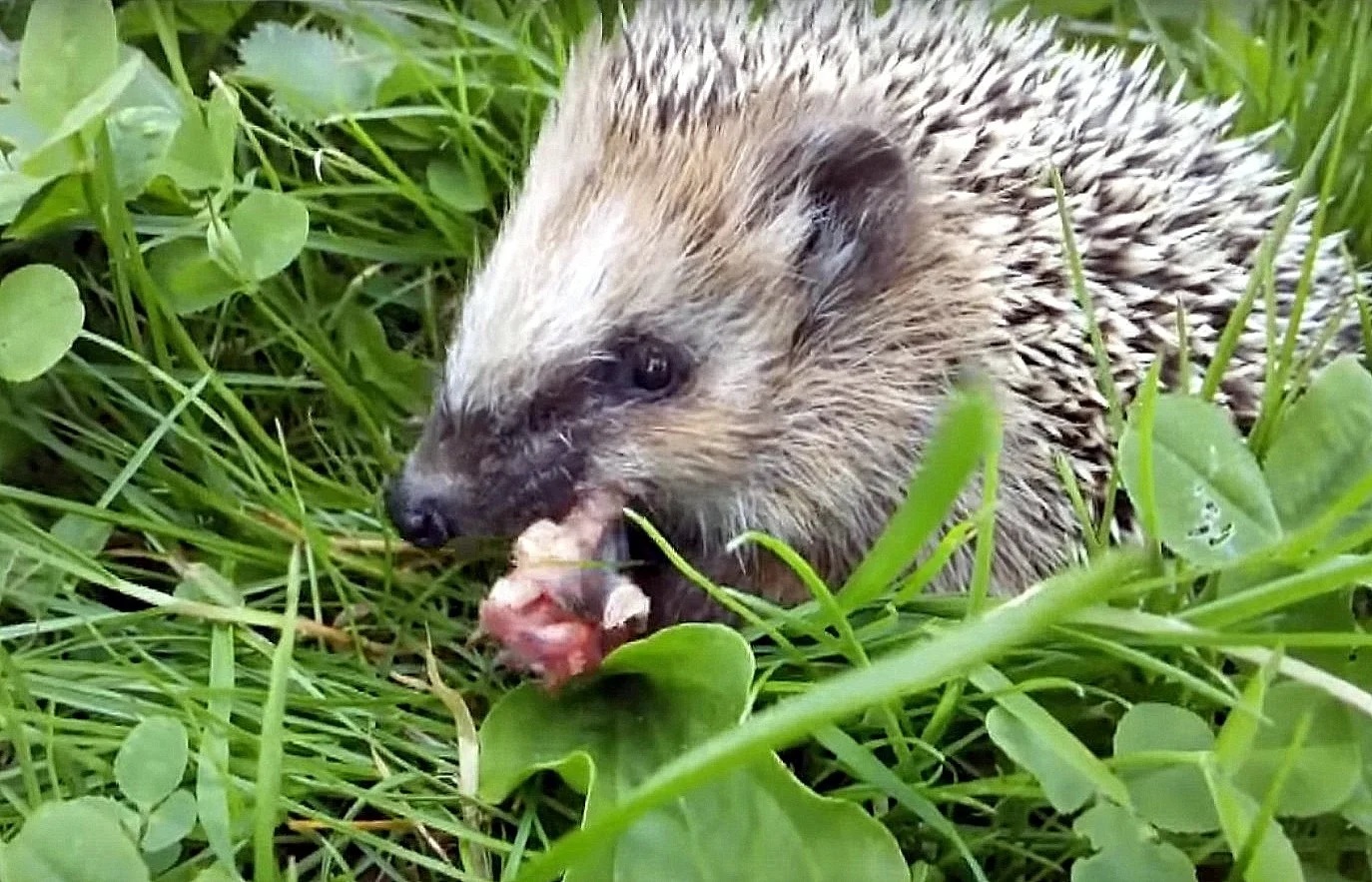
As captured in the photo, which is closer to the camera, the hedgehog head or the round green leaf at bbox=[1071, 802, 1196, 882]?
the round green leaf at bbox=[1071, 802, 1196, 882]

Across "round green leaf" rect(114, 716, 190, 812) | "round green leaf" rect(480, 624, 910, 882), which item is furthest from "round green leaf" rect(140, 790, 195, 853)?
"round green leaf" rect(480, 624, 910, 882)

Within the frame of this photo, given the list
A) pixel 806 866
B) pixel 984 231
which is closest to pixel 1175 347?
pixel 984 231

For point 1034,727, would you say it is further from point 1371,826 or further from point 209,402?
point 209,402

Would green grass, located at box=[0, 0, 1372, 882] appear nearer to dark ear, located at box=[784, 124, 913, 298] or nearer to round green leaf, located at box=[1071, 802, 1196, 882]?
round green leaf, located at box=[1071, 802, 1196, 882]

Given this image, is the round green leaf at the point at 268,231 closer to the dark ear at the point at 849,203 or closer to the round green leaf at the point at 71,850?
the dark ear at the point at 849,203

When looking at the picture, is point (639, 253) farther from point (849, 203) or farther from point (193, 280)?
point (193, 280)

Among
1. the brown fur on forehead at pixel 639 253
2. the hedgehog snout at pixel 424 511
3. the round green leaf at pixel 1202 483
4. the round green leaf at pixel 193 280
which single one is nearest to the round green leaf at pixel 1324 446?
the round green leaf at pixel 1202 483
